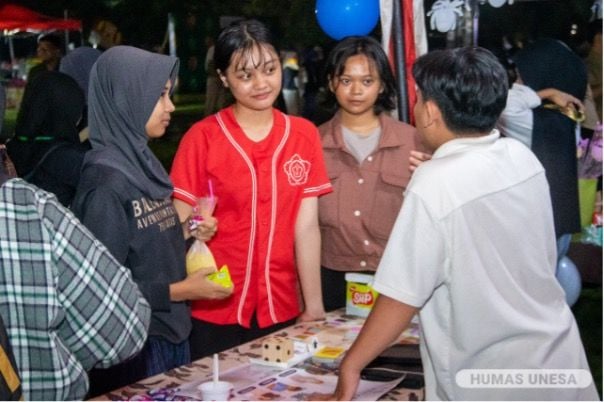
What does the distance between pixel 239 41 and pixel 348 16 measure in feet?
6.12

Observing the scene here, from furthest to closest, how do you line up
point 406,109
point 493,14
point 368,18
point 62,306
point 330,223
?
point 493,14
point 368,18
point 406,109
point 330,223
point 62,306

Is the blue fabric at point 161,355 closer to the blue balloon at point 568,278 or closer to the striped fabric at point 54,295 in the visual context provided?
the striped fabric at point 54,295

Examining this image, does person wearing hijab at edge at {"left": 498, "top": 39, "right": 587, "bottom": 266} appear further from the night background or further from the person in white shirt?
the person in white shirt

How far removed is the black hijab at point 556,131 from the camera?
4.77 m

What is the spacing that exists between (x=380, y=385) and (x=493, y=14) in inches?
184

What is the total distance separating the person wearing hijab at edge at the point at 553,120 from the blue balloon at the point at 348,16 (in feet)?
2.85

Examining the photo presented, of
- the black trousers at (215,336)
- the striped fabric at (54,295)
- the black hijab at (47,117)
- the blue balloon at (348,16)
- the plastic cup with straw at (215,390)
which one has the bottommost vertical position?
the black trousers at (215,336)

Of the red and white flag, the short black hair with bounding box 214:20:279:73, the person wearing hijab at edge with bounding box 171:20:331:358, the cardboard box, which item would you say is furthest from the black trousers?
the red and white flag

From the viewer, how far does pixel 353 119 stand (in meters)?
3.29

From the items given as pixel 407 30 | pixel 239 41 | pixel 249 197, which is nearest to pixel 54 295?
pixel 249 197

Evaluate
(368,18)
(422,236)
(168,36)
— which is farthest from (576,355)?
(168,36)

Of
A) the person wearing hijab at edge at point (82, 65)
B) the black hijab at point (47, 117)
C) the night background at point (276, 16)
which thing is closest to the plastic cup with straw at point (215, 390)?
the black hijab at point (47, 117)

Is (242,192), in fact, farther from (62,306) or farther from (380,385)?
(62,306)

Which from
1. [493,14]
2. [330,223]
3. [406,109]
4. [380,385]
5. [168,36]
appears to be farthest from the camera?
[168,36]
